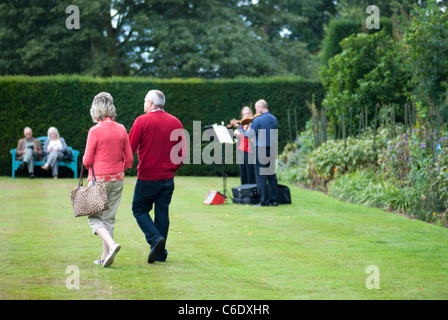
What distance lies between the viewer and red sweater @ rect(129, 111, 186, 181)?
6469mm

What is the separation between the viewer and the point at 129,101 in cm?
1859

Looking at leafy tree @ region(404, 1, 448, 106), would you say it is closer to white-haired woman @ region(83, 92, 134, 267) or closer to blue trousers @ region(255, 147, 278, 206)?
blue trousers @ region(255, 147, 278, 206)

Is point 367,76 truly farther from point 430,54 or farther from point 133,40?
point 133,40

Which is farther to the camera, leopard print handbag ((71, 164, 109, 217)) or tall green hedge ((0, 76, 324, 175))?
tall green hedge ((0, 76, 324, 175))

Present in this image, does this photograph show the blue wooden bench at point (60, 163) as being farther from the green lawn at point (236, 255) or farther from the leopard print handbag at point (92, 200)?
the leopard print handbag at point (92, 200)

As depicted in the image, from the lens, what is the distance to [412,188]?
408 inches

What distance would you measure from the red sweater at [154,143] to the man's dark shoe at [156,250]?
0.66m

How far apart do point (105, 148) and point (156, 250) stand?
1174mm

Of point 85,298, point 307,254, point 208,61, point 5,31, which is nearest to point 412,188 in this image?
point 307,254

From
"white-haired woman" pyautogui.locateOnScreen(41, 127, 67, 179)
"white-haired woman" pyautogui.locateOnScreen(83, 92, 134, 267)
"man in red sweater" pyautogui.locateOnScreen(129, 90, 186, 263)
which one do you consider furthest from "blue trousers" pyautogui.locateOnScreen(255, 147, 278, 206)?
"white-haired woman" pyautogui.locateOnScreen(41, 127, 67, 179)

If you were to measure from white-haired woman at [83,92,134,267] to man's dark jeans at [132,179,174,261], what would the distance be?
10.3 inches

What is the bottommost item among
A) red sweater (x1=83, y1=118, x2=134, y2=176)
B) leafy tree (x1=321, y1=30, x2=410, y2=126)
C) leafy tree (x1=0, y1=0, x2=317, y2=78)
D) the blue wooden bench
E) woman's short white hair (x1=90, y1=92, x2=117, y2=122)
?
the blue wooden bench

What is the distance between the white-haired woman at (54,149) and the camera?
55.3 ft

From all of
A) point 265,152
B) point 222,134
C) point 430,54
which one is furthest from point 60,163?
point 430,54
